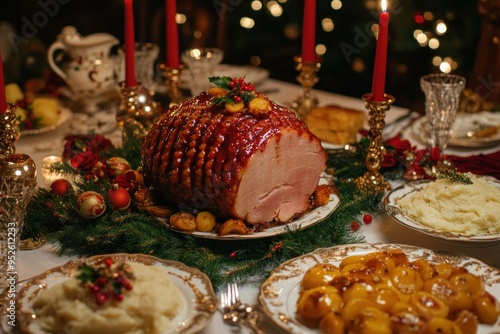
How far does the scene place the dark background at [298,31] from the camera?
14.2 ft

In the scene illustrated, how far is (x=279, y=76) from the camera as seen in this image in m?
5.38

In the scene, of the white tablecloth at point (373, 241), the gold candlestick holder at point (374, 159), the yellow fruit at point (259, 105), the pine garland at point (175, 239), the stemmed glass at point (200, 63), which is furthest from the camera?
the stemmed glass at point (200, 63)

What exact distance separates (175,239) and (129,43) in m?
0.87

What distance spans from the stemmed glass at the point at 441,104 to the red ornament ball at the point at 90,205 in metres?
1.16

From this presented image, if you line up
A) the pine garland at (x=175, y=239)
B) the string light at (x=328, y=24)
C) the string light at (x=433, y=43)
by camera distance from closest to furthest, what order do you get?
the pine garland at (x=175, y=239) → the string light at (x=433, y=43) → the string light at (x=328, y=24)

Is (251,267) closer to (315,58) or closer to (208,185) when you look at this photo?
(208,185)

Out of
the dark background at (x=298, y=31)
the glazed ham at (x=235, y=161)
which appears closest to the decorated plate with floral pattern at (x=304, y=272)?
the glazed ham at (x=235, y=161)

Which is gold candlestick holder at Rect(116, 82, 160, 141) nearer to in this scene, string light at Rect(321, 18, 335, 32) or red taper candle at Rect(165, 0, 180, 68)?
red taper candle at Rect(165, 0, 180, 68)

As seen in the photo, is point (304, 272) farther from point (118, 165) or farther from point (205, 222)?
point (118, 165)

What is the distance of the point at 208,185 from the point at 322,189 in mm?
379

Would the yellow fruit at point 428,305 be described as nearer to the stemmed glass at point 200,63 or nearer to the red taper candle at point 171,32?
the red taper candle at point 171,32

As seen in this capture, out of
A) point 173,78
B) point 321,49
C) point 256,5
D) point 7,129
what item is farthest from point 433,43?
point 7,129

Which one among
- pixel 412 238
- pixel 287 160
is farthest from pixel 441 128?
pixel 287 160

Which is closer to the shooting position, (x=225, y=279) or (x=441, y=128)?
(x=225, y=279)
